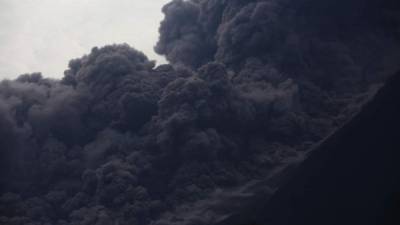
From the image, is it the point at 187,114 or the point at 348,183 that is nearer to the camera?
the point at 348,183

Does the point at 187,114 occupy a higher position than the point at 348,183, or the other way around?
the point at 187,114

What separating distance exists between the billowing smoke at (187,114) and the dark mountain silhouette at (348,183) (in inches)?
70.7

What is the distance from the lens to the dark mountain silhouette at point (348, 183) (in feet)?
53.0

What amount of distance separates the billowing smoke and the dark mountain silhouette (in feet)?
5.89

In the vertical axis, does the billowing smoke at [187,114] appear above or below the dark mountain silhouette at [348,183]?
above

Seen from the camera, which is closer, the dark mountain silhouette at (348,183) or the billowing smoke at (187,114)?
the dark mountain silhouette at (348,183)

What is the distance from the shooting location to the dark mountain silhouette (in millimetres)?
16141

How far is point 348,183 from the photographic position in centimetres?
1712

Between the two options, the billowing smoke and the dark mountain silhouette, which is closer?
the dark mountain silhouette

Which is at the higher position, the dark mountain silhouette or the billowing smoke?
the billowing smoke

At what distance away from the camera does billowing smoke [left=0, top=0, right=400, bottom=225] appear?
814 inches

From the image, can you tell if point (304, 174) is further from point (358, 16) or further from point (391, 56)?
point (358, 16)

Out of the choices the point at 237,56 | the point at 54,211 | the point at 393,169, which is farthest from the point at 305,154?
the point at 54,211

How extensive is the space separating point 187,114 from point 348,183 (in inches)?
347
